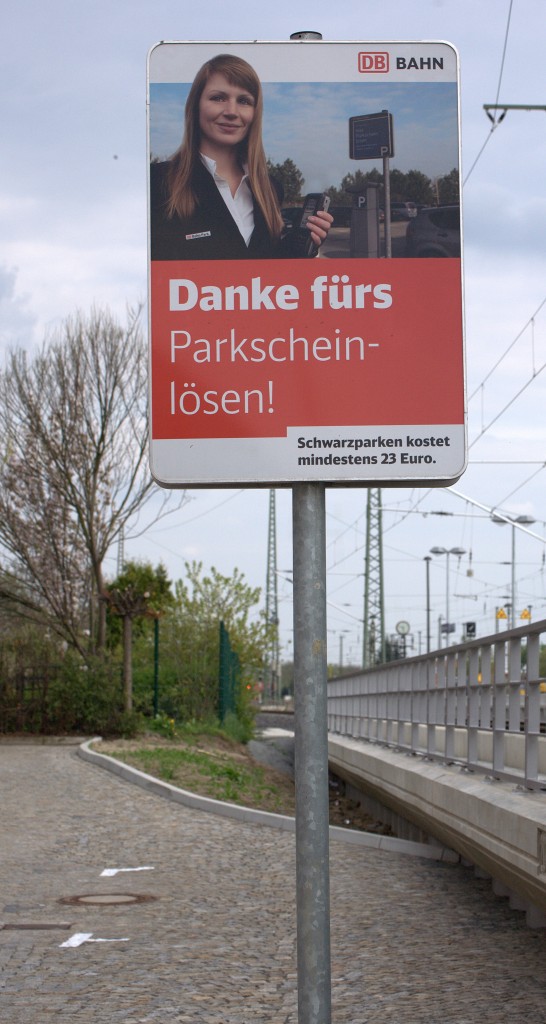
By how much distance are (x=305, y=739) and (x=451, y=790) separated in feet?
22.8

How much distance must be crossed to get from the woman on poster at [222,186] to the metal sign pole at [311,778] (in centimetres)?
73

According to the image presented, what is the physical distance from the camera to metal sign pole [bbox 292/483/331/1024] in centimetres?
292

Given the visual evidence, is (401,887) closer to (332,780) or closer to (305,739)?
(305,739)

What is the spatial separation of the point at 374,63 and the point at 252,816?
1185 cm

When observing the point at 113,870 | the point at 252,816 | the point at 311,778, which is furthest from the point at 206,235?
the point at 252,816

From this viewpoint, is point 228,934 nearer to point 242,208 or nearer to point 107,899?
point 107,899

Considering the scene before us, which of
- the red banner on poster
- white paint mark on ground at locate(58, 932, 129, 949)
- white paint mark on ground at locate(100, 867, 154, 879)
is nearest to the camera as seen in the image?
the red banner on poster

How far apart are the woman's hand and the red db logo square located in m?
0.36

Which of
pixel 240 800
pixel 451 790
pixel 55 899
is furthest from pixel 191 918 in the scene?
pixel 240 800

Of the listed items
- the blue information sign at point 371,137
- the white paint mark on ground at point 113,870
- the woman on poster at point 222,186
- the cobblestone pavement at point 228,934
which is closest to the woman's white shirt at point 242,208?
the woman on poster at point 222,186

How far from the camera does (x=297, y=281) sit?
315cm

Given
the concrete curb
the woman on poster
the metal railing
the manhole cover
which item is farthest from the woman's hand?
the concrete curb

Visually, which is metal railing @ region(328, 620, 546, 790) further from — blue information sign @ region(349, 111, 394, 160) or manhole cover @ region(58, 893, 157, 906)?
blue information sign @ region(349, 111, 394, 160)

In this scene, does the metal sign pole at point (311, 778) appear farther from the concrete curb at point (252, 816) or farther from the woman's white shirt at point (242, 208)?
the concrete curb at point (252, 816)
